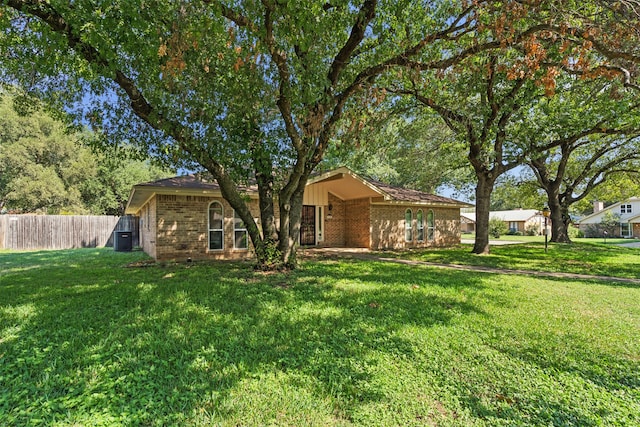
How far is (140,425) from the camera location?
243 cm

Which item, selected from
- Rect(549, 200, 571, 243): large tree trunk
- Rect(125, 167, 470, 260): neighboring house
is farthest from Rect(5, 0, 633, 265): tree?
Rect(549, 200, 571, 243): large tree trunk

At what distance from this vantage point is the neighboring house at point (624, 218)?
3806cm

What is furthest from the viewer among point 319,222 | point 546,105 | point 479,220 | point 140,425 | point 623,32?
point 319,222

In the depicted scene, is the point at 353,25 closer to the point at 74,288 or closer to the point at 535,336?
the point at 535,336

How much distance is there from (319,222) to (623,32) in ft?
39.6

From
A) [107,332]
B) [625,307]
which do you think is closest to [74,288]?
[107,332]

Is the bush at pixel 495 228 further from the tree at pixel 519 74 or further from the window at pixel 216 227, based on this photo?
the window at pixel 216 227

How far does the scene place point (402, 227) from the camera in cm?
1648

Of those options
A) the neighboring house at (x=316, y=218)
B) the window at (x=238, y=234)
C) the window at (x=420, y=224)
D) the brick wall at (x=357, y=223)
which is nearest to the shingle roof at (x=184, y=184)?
the neighboring house at (x=316, y=218)

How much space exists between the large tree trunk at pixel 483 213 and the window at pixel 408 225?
351cm

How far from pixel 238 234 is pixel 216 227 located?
886 millimetres

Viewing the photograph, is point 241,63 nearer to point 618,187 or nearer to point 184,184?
point 184,184

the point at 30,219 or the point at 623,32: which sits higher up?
the point at 623,32

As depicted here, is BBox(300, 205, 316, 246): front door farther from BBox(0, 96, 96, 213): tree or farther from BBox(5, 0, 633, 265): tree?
BBox(0, 96, 96, 213): tree
